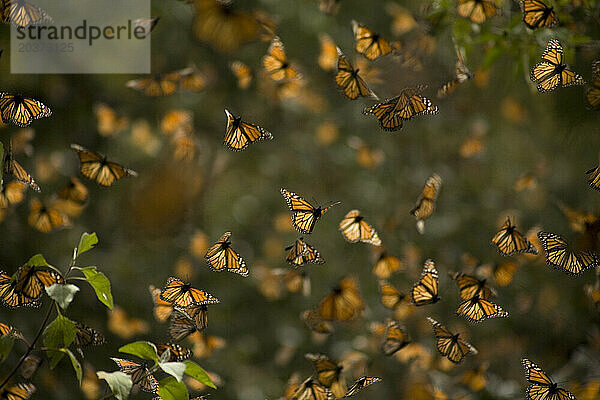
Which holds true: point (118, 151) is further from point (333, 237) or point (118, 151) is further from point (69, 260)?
point (333, 237)

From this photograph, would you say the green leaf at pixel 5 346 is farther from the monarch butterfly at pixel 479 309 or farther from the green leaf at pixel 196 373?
the monarch butterfly at pixel 479 309

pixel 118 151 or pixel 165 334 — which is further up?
pixel 118 151

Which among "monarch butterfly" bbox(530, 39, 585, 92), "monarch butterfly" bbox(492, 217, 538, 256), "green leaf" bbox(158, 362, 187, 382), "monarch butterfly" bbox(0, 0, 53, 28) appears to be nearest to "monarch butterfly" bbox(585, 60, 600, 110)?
"monarch butterfly" bbox(530, 39, 585, 92)

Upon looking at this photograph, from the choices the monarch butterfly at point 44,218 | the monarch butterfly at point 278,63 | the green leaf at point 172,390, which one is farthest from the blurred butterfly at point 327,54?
the green leaf at point 172,390

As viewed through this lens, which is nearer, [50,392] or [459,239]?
[50,392]

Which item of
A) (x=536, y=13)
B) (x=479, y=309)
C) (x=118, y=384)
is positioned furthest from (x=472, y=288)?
(x=118, y=384)

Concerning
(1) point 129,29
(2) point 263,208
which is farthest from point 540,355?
(1) point 129,29
